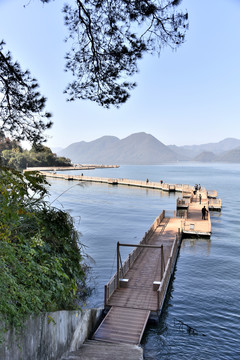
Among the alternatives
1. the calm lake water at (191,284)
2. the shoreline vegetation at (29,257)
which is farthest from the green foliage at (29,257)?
the calm lake water at (191,284)

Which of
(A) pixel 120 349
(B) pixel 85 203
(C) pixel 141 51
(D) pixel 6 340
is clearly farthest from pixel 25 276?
(B) pixel 85 203

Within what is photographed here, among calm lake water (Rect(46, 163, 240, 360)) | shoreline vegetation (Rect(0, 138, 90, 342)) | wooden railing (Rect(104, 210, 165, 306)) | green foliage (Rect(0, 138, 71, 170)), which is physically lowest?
calm lake water (Rect(46, 163, 240, 360))

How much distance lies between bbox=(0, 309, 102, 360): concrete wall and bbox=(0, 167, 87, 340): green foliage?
0.23 metres

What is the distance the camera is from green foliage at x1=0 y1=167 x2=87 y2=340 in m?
5.98

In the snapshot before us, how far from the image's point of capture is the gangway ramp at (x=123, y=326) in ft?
40.7

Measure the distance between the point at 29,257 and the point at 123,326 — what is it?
27.1 ft

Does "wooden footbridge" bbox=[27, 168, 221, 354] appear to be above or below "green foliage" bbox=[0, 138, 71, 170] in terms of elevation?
below

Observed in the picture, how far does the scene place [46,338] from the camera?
7254mm

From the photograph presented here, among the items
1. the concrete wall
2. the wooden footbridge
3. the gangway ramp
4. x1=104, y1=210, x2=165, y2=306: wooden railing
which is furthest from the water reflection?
the concrete wall

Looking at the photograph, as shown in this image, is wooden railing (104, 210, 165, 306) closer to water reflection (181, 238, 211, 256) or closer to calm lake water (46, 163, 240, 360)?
calm lake water (46, 163, 240, 360)

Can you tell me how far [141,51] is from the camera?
402 inches

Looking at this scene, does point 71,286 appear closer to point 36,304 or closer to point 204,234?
point 36,304

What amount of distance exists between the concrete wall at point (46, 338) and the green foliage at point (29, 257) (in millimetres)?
229

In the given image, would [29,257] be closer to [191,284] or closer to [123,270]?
[123,270]
